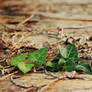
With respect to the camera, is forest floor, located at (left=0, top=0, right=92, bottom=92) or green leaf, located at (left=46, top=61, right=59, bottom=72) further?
green leaf, located at (left=46, top=61, right=59, bottom=72)

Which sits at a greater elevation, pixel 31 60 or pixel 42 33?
Result: pixel 42 33

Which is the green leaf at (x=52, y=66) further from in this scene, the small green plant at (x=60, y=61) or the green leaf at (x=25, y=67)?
the green leaf at (x=25, y=67)

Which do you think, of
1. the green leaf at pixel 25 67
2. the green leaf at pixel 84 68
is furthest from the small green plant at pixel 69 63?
the green leaf at pixel 25 67

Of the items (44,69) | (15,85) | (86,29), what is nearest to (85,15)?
(86,29)

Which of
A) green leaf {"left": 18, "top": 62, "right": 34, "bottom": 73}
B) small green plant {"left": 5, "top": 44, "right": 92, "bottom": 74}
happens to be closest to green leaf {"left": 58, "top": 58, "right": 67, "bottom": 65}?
small green plant {"left": 5, "top": 44, "right": 92, "bottom": 74}

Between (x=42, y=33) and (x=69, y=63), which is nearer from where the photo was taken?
(x=69, y=63)

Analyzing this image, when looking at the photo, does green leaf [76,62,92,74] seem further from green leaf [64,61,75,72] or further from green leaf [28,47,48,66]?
green leaf [28,47,48,66]

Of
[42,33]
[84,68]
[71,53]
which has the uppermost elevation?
[42,33]

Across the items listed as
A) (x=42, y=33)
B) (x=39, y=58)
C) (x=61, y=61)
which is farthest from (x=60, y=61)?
(x=42, y=33)

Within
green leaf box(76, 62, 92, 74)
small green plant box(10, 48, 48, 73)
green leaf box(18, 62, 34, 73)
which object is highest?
A: small green plant box(10, 48, 48, 73)

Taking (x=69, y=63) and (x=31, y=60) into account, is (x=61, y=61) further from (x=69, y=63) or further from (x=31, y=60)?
(x=31, y=60)
